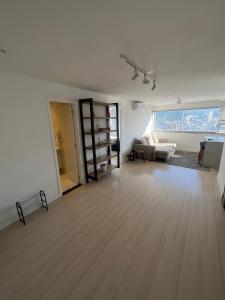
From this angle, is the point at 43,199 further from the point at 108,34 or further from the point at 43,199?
the point at 108,34

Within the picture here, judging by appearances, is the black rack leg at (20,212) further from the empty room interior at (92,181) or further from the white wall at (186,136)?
the white wall at (186,136)

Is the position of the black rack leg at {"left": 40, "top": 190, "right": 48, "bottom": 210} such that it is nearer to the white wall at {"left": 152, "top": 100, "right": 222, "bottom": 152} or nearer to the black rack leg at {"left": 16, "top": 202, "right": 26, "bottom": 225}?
the black rack leg at {"left": 16, "top": 202, "right": 26, "bottom": 225}

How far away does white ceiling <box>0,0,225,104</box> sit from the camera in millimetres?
914

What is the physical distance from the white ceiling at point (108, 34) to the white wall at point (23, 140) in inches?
13.4

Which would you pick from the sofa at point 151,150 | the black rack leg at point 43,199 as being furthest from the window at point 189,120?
the black rack leg at point 43,199

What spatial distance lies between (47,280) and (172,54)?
2890 millimetres

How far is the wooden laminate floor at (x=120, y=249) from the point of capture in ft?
4.41

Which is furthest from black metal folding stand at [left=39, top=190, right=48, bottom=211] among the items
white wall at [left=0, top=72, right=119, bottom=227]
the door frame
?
the door frame

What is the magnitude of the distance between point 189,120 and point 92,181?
5.63m

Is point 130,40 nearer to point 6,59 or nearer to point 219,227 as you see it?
point 6,59

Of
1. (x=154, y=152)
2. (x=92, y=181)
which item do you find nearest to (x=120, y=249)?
(x=92, y=181)

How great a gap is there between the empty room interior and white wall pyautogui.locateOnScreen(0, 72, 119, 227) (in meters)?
0.02

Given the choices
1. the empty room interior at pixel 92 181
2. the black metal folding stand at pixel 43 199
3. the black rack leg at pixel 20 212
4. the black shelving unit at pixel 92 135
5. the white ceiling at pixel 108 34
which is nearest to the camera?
the white ceiling at pixel 108 34

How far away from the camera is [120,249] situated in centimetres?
175
